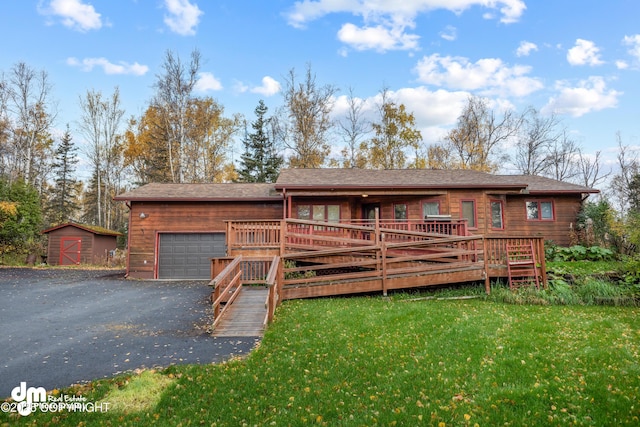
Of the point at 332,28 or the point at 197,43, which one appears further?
the point at 197,43

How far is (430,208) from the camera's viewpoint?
14.7 metres

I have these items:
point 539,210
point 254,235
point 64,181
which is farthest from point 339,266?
point 64,181

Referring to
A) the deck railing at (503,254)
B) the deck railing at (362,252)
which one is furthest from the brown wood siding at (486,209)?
the deck railing at (503,254)

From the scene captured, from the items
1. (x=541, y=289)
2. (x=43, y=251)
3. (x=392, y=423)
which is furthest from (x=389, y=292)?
(x=43, y=251)

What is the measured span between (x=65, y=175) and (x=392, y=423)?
39.4 meters

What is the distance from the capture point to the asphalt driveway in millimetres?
4723

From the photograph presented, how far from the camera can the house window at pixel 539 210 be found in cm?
1634

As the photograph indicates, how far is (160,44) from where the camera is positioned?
23.1m

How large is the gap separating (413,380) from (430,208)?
→ 11554 millimetres

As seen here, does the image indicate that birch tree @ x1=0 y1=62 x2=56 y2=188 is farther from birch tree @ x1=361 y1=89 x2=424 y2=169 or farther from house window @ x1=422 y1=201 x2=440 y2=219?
house window @ x1=422 y1=201 x2=440 y2=219

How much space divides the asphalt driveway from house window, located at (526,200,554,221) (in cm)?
1513

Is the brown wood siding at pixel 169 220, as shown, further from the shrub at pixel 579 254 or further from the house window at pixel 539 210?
the shrub at pixel 579 254

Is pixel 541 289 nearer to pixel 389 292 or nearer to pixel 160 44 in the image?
pixel 389 292

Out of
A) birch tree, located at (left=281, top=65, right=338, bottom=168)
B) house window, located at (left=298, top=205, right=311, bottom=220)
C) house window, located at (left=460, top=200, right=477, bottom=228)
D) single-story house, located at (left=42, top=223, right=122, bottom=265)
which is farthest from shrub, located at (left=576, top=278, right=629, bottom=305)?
single-story house, located at (left=42, top=223, right=122, bottom=265)
